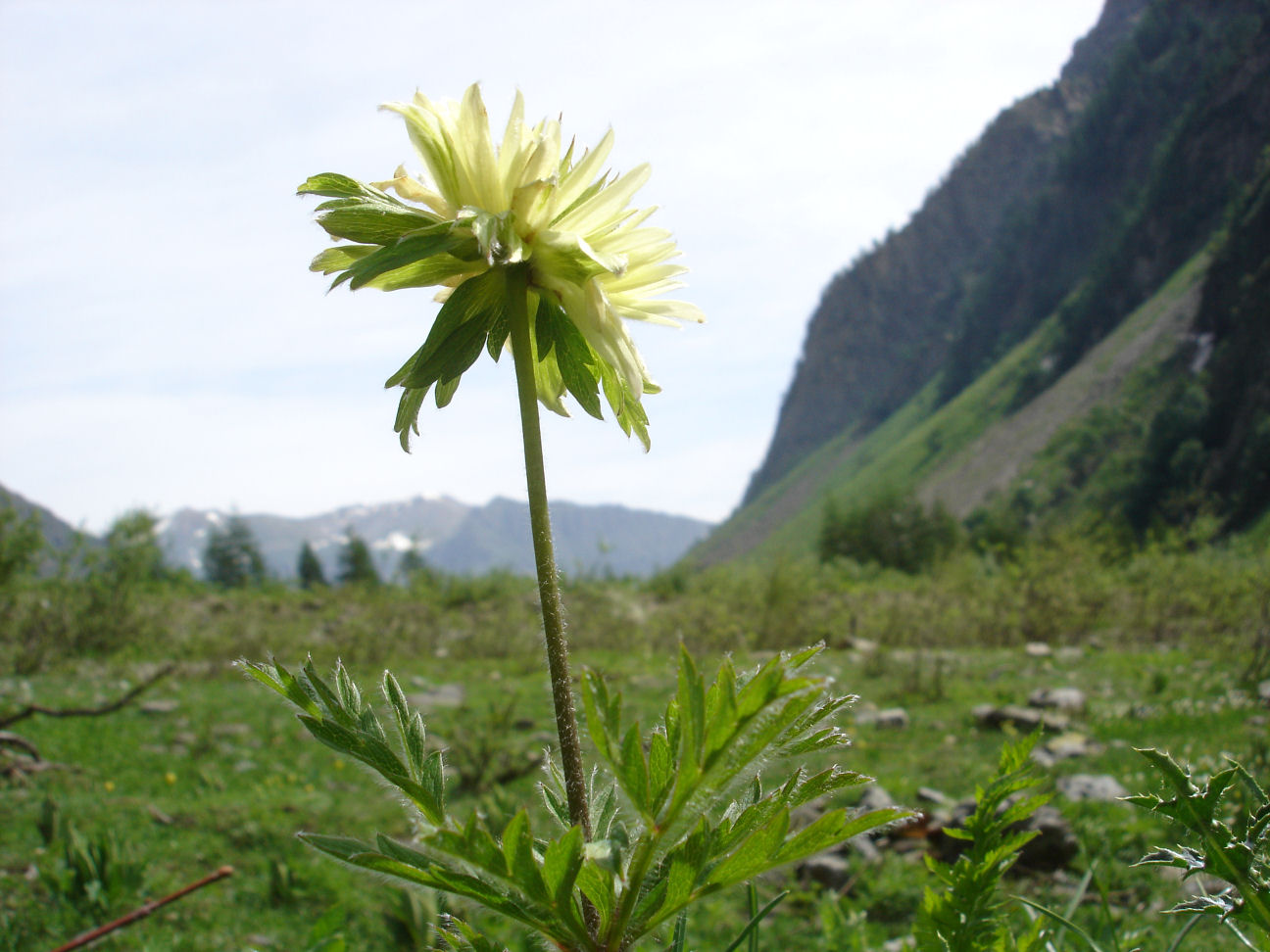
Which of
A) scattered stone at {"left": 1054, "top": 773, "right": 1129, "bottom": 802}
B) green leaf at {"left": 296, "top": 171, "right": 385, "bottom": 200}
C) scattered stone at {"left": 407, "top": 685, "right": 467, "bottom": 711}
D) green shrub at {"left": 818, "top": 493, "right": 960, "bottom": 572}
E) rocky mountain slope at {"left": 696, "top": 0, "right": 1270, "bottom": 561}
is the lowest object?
scattered stone at {"left": 1054, "top": 773, "right": 1129, "bottom": 802}

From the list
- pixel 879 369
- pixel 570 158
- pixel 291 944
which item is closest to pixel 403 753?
pixel 570 158

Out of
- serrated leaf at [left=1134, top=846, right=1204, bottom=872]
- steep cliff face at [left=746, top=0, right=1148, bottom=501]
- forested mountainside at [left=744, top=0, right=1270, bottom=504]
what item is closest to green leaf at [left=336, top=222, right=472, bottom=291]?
serrated leaf at [left=1134, top=846, right=1204, bottom=872]

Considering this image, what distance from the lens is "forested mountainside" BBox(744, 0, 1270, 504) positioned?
71938mm

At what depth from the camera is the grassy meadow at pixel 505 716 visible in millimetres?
3855

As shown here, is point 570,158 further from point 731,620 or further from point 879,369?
point 879,369

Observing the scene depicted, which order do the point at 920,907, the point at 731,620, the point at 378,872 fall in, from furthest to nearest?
the point at 731,620, the point at 920,907, the point at 378,872

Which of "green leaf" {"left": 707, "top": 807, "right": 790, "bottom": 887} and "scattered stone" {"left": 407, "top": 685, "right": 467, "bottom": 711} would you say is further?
"scattered stone" {"left": 407, "top": 685, "right": 467, "bottom": 711}

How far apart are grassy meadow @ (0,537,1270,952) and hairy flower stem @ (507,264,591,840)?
37 cm

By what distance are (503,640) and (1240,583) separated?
38.8 feet

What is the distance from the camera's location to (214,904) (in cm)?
446

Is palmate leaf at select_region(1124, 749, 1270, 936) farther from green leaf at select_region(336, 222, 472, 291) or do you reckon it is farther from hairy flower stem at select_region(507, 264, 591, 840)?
green leaf at select_region(336, 222, 472, 291)

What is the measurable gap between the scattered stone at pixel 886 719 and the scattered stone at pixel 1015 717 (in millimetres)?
695

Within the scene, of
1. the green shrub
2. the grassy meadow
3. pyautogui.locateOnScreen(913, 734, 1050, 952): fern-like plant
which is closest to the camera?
pyautogui.locateOnScreen(913, 734, 1050, 952): fern-like plant

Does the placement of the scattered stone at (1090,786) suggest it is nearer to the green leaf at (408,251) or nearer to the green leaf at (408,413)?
the green leaf at (408,413)
